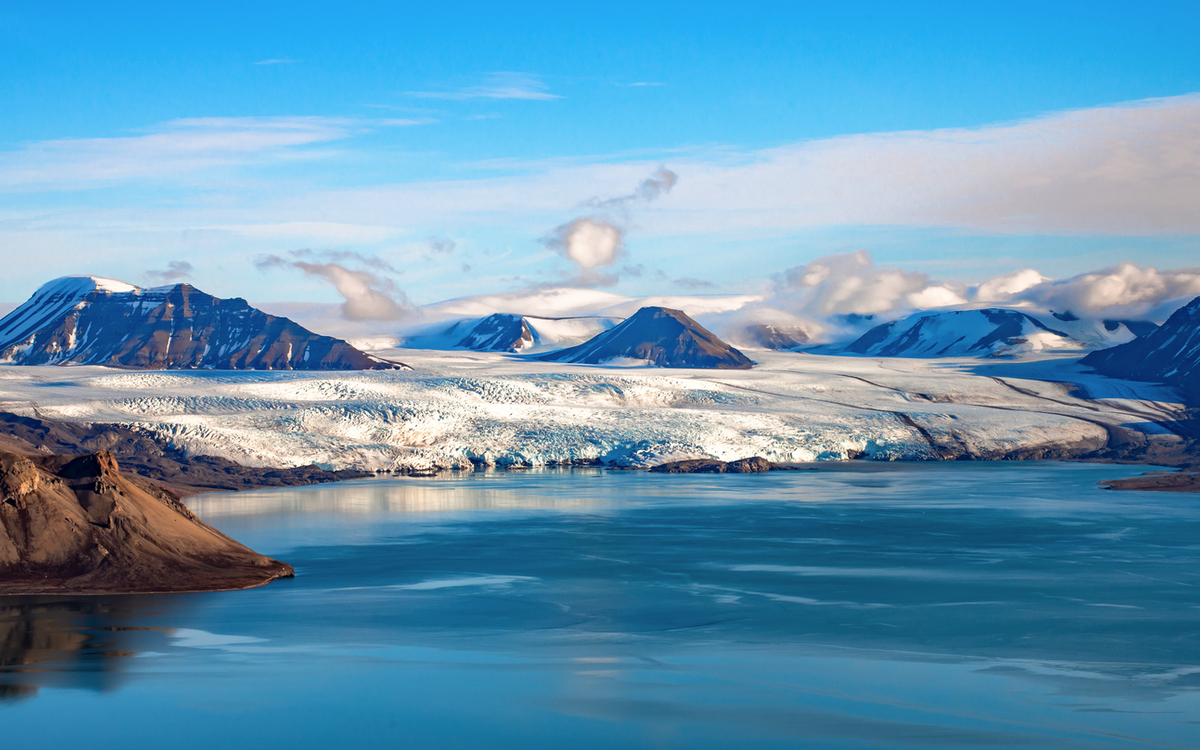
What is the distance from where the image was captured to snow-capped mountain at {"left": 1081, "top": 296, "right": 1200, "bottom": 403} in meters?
103

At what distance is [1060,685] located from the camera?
14.1 metres

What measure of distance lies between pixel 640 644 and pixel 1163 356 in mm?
105387

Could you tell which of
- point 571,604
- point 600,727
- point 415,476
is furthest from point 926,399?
point 600,727

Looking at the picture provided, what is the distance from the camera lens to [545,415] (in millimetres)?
63219

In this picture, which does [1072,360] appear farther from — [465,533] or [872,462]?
[465,533]

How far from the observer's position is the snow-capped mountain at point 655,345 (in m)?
143

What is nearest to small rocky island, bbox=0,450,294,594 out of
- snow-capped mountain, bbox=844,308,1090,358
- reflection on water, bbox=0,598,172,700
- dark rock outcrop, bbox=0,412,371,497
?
reflection on water, bbox=0,598,172,700

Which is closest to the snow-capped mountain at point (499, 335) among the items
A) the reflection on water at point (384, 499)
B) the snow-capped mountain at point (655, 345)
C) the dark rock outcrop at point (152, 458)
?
the snow-capped mountain at point (655, 345)

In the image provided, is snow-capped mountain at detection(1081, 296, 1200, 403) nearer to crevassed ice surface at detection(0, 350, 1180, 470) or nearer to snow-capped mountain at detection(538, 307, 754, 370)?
crevassed ice surface at detection(0, 350, 1180, 470)

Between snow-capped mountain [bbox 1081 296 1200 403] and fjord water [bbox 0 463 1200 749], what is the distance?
77.1 m

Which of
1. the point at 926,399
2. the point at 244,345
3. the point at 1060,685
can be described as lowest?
the point at 1060,685

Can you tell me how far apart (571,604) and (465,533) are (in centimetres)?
1207

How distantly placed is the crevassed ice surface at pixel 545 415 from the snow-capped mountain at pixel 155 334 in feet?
135

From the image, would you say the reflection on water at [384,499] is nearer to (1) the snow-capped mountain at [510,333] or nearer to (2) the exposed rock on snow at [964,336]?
(1) the snow-capped mountain at [510,333]
